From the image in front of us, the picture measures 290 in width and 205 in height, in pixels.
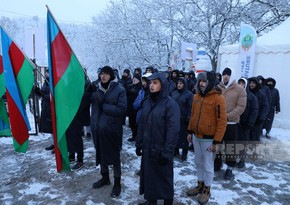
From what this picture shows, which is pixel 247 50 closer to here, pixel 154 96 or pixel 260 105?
pixel 260 105

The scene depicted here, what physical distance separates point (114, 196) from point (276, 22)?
1556 cm

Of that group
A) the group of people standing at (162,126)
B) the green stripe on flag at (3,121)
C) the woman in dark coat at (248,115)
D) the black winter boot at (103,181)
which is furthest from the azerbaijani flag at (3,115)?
the woman in dark coat at (248,115)

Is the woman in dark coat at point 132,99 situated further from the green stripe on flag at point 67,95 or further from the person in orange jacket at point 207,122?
the person in orange jacket at point 207,122

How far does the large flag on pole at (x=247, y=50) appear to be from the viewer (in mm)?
9484

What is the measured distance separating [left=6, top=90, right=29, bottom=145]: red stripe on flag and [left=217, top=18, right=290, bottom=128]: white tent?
7.93 m

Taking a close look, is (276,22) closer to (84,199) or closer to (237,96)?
(237,96)

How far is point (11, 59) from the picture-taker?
4617mm

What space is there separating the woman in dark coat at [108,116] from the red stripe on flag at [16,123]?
4.87ft

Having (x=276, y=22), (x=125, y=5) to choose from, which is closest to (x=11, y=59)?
(x=276, y=22)

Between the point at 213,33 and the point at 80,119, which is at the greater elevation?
the point at 213,33

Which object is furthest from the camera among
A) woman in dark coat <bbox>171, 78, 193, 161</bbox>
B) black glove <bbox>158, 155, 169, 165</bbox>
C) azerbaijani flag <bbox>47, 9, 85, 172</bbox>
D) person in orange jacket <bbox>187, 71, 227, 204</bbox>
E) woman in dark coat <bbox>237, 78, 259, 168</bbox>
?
woman in dark coat <bbox>171, 78, 193, 161</bbox>

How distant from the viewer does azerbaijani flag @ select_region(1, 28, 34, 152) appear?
4.52m

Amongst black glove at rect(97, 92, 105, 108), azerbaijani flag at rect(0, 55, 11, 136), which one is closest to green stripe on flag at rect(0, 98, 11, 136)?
azerbaijani flag at rect(0, 55, 11, 136)

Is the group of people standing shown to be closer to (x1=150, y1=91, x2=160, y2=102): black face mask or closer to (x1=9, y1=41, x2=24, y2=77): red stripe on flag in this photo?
(x1=150, y1=91, x2=160, y2=102): black face mask
